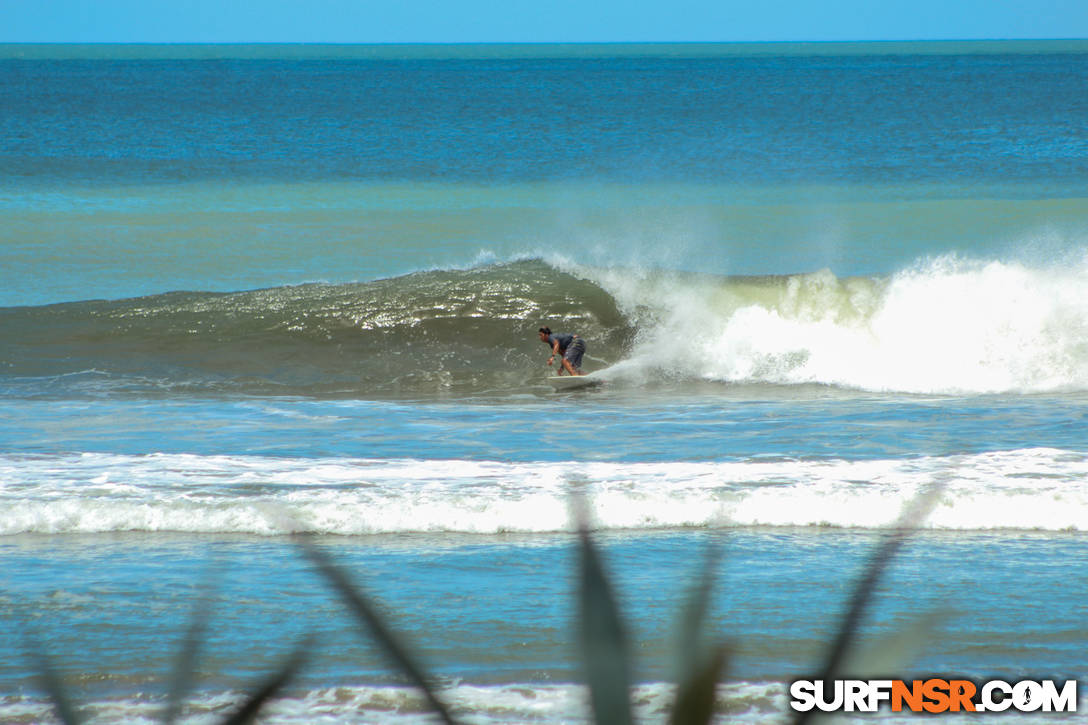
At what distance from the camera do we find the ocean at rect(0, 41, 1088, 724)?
4.87 metres

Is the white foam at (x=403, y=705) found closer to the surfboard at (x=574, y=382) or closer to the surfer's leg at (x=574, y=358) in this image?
the surfboard at (x=574, y=382)

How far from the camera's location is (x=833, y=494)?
7.44 meters

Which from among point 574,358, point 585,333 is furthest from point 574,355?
point 585,333

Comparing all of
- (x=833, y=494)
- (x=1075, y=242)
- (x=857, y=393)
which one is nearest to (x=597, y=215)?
(x=1075, y=242)

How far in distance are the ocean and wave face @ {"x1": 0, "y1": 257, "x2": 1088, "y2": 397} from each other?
73 mm

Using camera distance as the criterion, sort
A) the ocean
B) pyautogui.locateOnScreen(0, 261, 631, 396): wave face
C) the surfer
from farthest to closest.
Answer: pyautogui.locateOnScreen(0, 261, 631, 396): wave face < the surfer < the ocean

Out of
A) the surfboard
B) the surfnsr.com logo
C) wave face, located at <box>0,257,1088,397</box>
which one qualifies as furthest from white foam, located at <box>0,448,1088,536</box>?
wave face, located at <box>0,257,1088,397</box>

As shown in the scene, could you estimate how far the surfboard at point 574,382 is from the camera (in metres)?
13.8

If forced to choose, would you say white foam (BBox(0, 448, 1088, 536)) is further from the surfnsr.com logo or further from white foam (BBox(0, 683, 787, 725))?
the surfnsr.com logo

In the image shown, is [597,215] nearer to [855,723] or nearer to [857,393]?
[857,393]

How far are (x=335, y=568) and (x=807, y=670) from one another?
3.99 meters

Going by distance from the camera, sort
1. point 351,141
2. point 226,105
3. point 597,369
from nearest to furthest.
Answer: point 597,369 < point 351,141 < point 226,105

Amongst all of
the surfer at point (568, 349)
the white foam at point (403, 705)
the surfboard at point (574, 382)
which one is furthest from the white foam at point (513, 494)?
the surfer at point (568, 349)

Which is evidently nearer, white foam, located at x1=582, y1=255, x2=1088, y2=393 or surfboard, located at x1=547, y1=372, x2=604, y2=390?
surfboard, located at x1=547, y1=372, x2=604, y2=390
